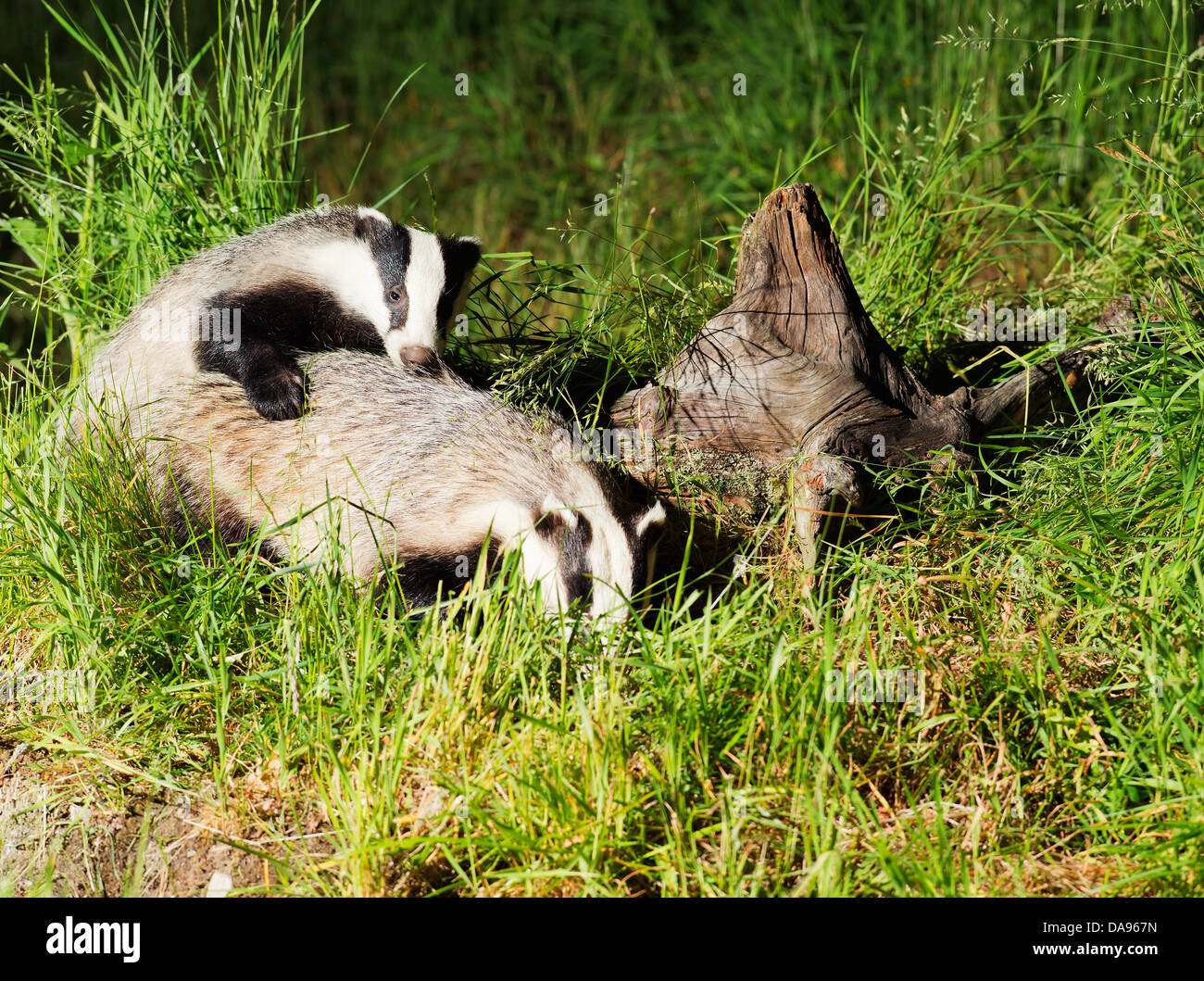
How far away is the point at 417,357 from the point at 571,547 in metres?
1.00

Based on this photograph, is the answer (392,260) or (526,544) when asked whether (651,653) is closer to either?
(526,544)

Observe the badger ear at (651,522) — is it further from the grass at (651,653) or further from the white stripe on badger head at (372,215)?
the white stripe on badger head at (372,215)

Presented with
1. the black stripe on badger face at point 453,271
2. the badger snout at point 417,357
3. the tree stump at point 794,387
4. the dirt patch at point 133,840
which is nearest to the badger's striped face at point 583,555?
the tree stump at point 794,387

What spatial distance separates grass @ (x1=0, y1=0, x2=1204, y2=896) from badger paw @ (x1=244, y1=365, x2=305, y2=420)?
463mm

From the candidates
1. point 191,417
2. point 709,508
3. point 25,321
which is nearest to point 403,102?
point 25,321

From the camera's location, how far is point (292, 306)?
155 inches

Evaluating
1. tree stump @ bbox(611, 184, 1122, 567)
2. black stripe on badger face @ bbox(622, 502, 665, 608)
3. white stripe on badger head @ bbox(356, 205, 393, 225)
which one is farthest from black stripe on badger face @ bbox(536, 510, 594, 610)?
white stripe on badger head @ bbox(356, 205, 393, 225)

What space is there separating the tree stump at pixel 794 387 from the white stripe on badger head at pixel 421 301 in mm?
753

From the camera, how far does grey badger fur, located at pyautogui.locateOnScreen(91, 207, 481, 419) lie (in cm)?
378

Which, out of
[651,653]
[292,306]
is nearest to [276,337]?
[292,306]

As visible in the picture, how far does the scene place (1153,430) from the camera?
11.4 feet

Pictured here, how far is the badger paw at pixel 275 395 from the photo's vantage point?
371 centimetres

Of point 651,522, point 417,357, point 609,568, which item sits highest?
point 417,357

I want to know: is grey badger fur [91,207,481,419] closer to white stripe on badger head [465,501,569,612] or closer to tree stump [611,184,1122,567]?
white stripe on badger head [465,501,569,612]
